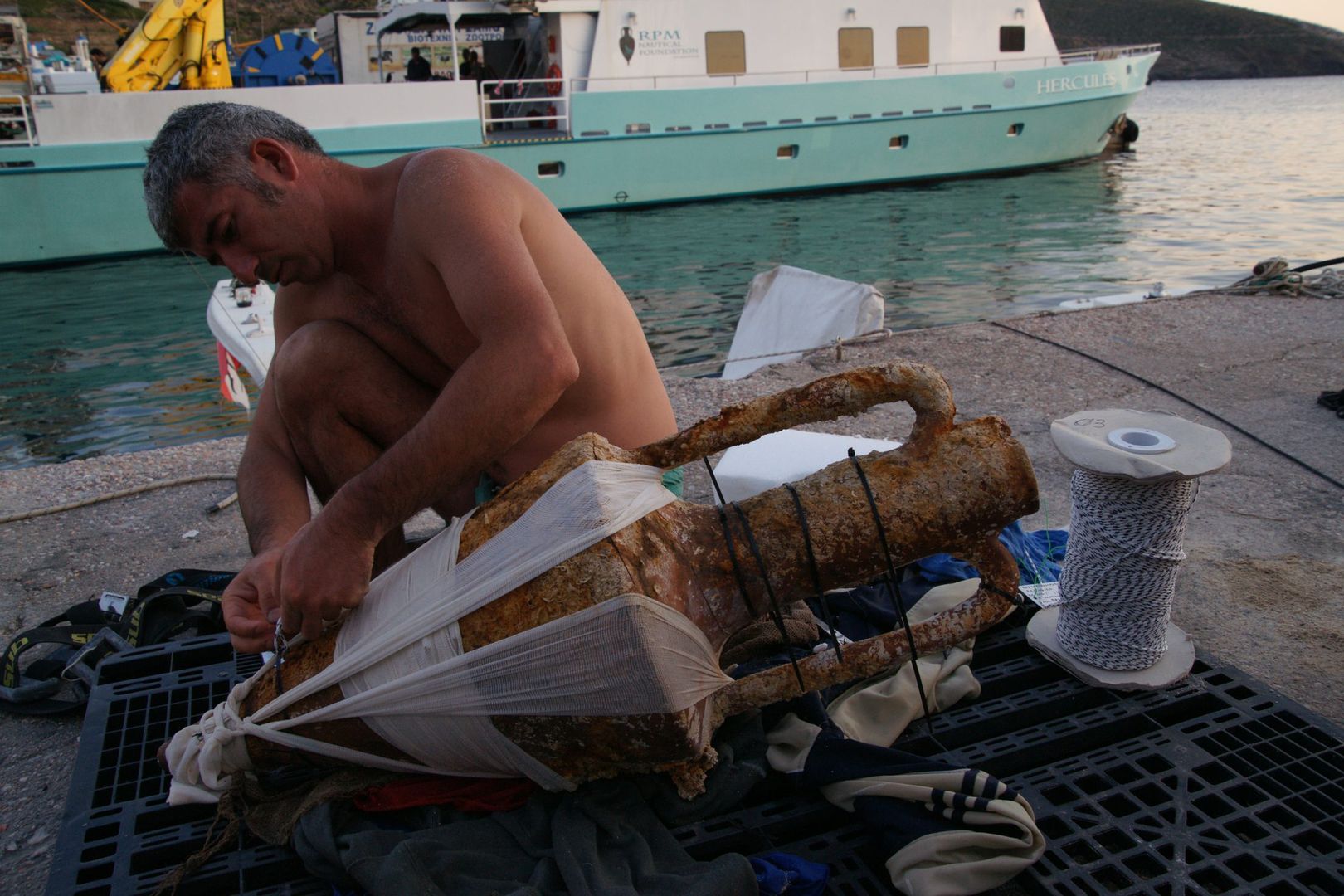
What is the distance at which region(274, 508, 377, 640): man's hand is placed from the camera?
1.86 m

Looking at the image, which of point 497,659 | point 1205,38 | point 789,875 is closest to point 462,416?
point 497,659

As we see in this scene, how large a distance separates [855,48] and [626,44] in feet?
16.7

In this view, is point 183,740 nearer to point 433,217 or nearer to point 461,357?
point 461,357

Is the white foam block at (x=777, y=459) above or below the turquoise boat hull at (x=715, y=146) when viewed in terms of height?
below

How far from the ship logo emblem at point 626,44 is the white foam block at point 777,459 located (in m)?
16.6

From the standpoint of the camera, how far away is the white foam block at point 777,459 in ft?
11.0

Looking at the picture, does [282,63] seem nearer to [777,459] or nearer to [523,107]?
[523,107]

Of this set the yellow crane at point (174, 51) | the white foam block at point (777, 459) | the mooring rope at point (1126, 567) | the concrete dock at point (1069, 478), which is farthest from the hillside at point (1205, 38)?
the mooring rope at point (1126, 567)

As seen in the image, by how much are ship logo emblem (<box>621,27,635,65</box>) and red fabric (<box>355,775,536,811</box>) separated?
18.3 m

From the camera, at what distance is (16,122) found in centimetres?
1519

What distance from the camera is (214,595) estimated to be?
2889 mm

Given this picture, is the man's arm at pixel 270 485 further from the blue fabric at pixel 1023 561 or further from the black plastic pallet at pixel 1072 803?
the blue fabric at pixel 1023 561

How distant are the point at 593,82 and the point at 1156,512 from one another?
17.7 metres

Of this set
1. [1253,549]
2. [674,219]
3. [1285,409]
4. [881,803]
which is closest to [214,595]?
[881,803]
